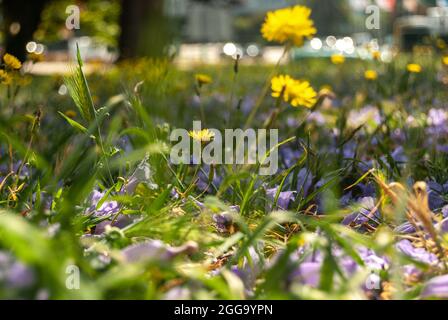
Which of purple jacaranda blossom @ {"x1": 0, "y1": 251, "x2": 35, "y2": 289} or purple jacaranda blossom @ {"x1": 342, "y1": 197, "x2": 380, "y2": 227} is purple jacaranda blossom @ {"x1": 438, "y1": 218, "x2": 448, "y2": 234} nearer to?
purple jacaranda blossom @ {"x1": 342, "y1": 197, "x2": 380, "y2": 227}

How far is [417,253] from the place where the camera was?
1.19m

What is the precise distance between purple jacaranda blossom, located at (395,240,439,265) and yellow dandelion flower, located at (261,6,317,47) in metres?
0.84

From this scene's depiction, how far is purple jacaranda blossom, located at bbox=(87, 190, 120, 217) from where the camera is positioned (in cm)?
147

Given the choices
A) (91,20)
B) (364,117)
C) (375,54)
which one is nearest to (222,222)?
(364,117)

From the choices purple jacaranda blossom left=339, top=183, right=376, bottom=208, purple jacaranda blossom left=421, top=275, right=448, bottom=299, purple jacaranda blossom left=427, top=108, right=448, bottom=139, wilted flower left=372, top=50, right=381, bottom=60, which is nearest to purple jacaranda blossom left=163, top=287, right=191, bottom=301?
purple jacaranda blossom left=421, top=275, right=448, bottom=299

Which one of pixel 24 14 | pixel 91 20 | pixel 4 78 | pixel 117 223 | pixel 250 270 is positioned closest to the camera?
pixel 250 270

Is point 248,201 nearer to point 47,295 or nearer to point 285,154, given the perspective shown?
point 47,295

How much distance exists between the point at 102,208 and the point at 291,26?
798 millimetres

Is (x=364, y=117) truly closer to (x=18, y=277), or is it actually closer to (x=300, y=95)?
(x=300, y=95)

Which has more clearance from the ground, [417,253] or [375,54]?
[375,54]

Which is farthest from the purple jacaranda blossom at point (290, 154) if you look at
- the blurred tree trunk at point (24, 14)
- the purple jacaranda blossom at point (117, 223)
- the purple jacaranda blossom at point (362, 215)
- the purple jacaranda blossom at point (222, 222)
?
the blurred tree trunk at point (24, 14)

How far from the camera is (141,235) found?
4.17ft

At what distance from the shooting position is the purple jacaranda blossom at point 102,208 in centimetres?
147

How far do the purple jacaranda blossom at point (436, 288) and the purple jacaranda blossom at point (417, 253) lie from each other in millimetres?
107
